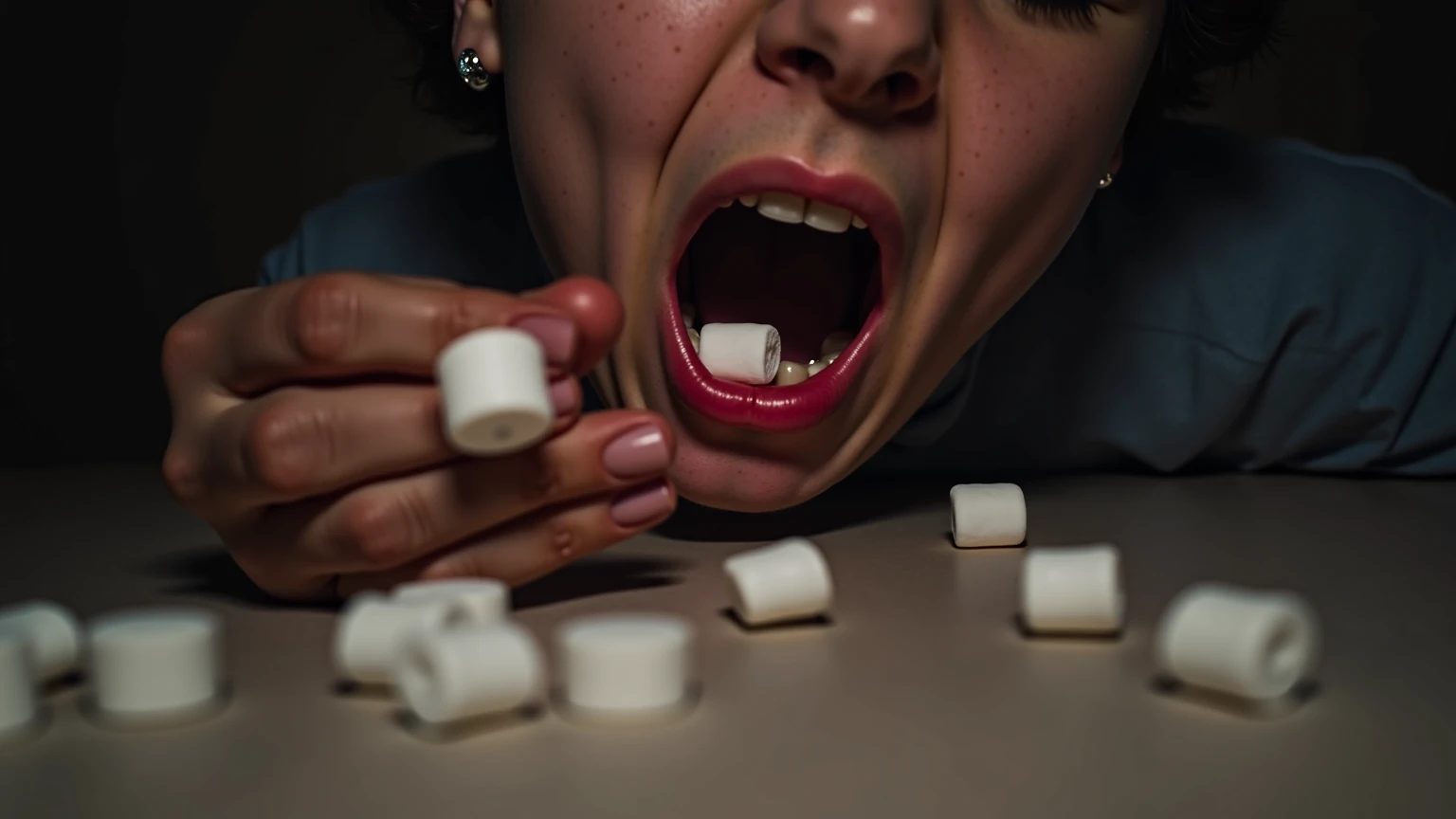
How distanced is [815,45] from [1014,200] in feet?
0.85

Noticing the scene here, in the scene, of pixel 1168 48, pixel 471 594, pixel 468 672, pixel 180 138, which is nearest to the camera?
pixel 468 672

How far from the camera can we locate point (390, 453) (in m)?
1.01

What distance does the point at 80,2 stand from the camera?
2.58 metres

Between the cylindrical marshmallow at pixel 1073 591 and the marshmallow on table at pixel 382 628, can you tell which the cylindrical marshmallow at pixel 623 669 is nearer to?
the marshmallow on table at pixel 382 628

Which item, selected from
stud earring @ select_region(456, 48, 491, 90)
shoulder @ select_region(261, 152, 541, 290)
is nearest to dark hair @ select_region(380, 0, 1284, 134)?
shoulder @ select_region(261, 152, 541, 290)

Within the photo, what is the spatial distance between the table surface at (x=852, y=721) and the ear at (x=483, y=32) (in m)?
0.48

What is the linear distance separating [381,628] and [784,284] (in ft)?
2.32

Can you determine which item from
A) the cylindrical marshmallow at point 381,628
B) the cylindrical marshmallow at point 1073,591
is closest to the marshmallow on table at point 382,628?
the cylindrical marshmallow at point 381,628

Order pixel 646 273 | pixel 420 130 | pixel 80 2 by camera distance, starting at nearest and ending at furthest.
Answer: pixel 646 273, pixel 80 2, pixel 420 130

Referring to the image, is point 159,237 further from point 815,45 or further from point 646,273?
point 815,45

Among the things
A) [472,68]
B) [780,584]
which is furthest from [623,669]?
[472,68]

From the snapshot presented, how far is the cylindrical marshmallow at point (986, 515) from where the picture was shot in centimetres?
129

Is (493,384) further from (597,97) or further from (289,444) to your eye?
(597,97)

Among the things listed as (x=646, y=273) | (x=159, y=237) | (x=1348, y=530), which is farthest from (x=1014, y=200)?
(x=159, y=237)
